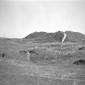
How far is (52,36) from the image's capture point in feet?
207

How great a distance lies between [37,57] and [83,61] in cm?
773

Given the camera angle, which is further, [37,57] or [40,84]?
[37,57]

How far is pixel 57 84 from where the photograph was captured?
11.7 m

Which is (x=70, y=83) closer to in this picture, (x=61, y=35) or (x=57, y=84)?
(x=57, y=84)

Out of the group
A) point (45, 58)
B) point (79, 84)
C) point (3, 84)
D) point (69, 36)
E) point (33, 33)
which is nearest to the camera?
point (3, 84)

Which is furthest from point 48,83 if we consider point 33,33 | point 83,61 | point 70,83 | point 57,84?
point 33,33

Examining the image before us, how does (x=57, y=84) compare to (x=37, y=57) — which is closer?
(x=57, y=84)

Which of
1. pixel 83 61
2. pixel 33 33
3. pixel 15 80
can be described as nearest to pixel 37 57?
pixel 83 61

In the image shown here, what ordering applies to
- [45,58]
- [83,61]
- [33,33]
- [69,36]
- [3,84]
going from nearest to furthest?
1. [3,84]
2. [83,61]
3. [45,58]
4. [69,36]
5. [33,33]

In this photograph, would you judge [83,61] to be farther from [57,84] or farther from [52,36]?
[52,36]

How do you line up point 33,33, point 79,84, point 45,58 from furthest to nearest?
point 33,33, point 45,58, point 79,84

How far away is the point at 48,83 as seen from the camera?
11.8 m

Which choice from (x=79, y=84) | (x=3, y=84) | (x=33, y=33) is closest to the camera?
(x=3, y=84)

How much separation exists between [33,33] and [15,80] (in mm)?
64025
